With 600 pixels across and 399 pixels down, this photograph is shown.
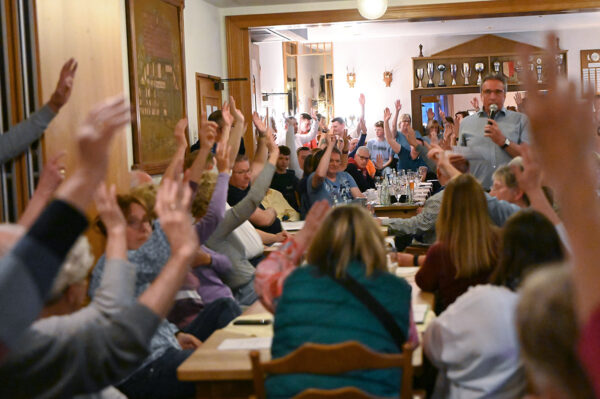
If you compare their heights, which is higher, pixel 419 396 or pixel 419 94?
pixel 419 94

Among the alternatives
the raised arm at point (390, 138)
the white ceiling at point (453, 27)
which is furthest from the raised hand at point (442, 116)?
the raised arm at point (390, 138)

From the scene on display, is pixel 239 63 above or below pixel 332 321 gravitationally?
above

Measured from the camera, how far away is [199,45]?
8.22 metres

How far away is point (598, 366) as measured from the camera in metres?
1.16

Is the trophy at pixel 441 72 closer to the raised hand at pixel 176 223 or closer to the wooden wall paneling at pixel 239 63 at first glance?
the wooden wall paneling at pixel 239 63

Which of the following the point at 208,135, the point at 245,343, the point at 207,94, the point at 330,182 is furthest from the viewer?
the point at 207,94

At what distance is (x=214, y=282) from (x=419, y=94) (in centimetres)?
1096

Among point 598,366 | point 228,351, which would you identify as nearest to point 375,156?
point 228,351

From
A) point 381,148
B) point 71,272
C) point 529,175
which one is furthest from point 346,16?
point 71,272

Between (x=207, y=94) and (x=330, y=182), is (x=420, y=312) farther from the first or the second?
(x=207, y=94)

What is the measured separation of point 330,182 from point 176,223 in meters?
5.32

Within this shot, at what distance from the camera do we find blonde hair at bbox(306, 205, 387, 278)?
247 cm

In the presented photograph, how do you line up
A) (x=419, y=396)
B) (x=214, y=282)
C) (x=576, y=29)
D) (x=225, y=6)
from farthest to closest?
(x=576, y=29) → (x=225, y=6) → (x=214, y=282) → (x=419, y=396)

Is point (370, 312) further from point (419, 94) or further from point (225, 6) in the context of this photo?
point (419, 94)
